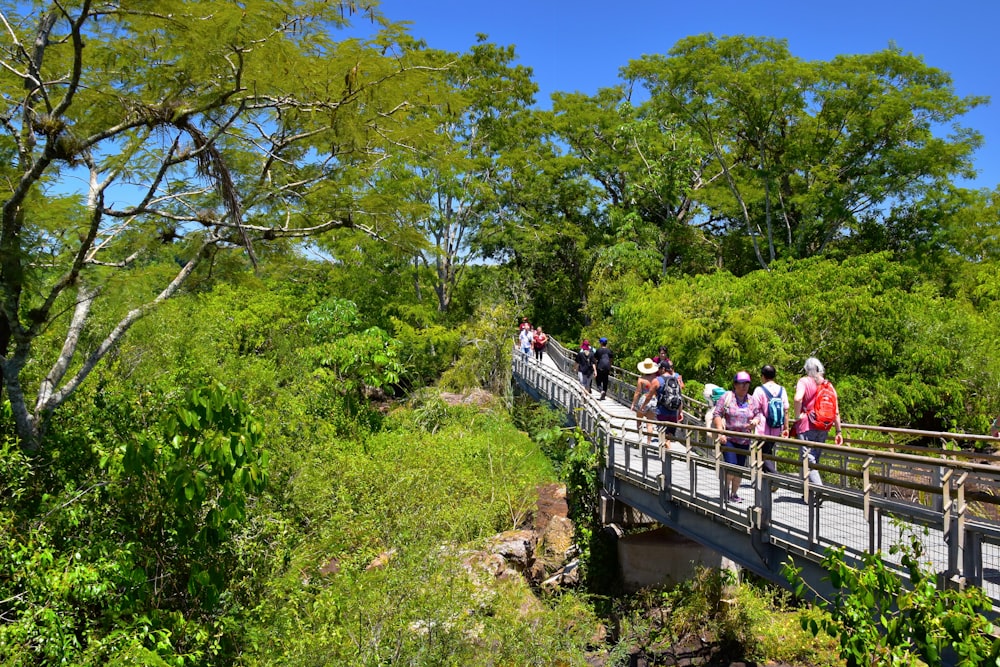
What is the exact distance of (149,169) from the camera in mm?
8477

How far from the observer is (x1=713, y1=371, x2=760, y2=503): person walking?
7953mm

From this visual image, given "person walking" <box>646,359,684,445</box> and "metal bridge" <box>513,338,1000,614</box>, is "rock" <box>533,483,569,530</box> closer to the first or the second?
"metal bridge" <box>513,338,1000,614</box>

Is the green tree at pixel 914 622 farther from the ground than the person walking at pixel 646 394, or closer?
closer

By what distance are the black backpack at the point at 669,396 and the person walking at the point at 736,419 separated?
7.00ft

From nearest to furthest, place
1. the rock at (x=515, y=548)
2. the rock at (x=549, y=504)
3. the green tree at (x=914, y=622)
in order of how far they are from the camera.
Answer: the green tree at (x=914, y=622) → the rock at (x=515, y=548) → the rock at (x=549, y=504)

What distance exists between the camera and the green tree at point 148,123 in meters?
6.59

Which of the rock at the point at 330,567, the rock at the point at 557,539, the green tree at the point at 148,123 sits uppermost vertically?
the green tree at the point at 148,123

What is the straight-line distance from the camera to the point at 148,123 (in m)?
7.03

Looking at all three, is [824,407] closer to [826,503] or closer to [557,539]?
[826,503]

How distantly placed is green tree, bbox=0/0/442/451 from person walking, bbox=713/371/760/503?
5.54 metres

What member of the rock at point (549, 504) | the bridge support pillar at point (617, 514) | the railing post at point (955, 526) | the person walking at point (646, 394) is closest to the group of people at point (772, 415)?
the person walking at point (646, 394)

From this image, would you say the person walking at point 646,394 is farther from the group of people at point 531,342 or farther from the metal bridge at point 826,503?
the group of people at point 531,342

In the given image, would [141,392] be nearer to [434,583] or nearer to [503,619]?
[434,583]

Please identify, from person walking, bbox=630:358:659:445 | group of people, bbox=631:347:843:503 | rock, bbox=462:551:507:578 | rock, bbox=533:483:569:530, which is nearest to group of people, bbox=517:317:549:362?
rock, bbox=533:483:569:530
